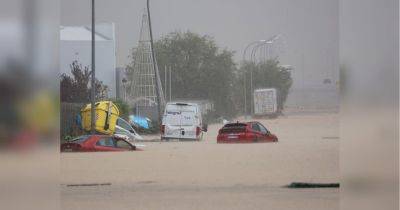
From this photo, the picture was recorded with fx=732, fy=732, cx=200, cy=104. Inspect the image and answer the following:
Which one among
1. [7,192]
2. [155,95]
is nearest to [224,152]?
[155,95]

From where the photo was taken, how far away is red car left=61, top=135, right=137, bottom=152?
6.91 metres

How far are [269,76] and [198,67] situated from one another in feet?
2.34

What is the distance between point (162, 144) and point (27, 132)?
136 centimetres

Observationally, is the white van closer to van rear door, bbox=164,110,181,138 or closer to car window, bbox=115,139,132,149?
van rear door, bbox=164,110,181,138

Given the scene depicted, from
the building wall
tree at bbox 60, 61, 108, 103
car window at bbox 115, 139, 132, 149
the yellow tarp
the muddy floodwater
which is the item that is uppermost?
the building wall

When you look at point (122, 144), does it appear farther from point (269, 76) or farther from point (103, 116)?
point (269, 76)

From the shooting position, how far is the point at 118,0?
695 centimetres

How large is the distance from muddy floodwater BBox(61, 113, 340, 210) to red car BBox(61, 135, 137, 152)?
0.20 ft

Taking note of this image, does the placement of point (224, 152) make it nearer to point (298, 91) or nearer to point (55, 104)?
point (298, 91)

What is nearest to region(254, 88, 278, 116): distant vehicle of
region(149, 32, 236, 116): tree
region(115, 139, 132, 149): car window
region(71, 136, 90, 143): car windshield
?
region(149, 32, 236, 116): tree

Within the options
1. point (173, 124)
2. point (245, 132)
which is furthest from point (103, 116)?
point (245, 132)

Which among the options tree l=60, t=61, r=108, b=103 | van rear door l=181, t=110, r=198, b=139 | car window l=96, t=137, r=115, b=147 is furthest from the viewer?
van rear door l=181, t=110, r=198, b=139

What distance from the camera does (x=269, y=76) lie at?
709 centimetres

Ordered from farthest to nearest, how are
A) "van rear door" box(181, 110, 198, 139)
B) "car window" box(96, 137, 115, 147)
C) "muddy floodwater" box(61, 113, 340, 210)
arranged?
1. "van rear door" box(181, 110, 198, 139)
2. "car window" box(96, 137, 115, 147)
3. "muddy floodwater" box(61, 113, 340, 210)
